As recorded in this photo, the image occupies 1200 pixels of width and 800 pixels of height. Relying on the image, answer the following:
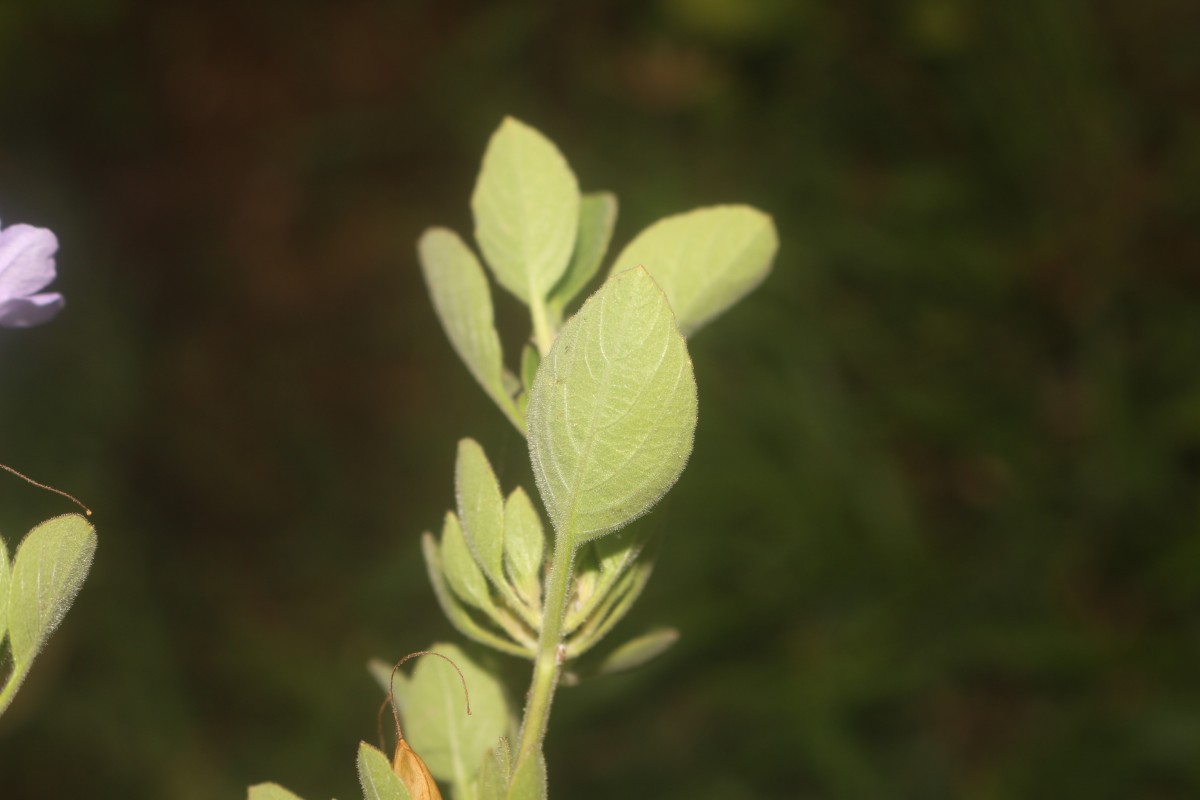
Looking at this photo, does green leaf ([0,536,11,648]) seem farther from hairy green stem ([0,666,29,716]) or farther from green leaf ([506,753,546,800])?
green leaf ([506,753,546,800])

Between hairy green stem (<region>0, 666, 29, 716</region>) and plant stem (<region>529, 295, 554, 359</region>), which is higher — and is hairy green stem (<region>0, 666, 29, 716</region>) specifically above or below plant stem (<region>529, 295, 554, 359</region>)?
below

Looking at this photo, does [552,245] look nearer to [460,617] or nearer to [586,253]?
[586,253]

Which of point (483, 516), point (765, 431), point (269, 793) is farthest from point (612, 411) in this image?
point (765, 431)

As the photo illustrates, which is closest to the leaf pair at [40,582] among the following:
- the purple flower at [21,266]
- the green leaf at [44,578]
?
the green leaf at [44,578]

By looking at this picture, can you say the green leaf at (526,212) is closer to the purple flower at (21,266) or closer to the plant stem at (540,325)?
the plant stem at (540,325)

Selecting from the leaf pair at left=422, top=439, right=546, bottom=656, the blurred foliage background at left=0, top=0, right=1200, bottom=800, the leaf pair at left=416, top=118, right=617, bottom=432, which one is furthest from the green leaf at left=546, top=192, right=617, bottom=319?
the blurred foliage background at left=0, top=0, right=1200, bottom=800

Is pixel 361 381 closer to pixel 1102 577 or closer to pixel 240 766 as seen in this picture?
pixel 240 766
